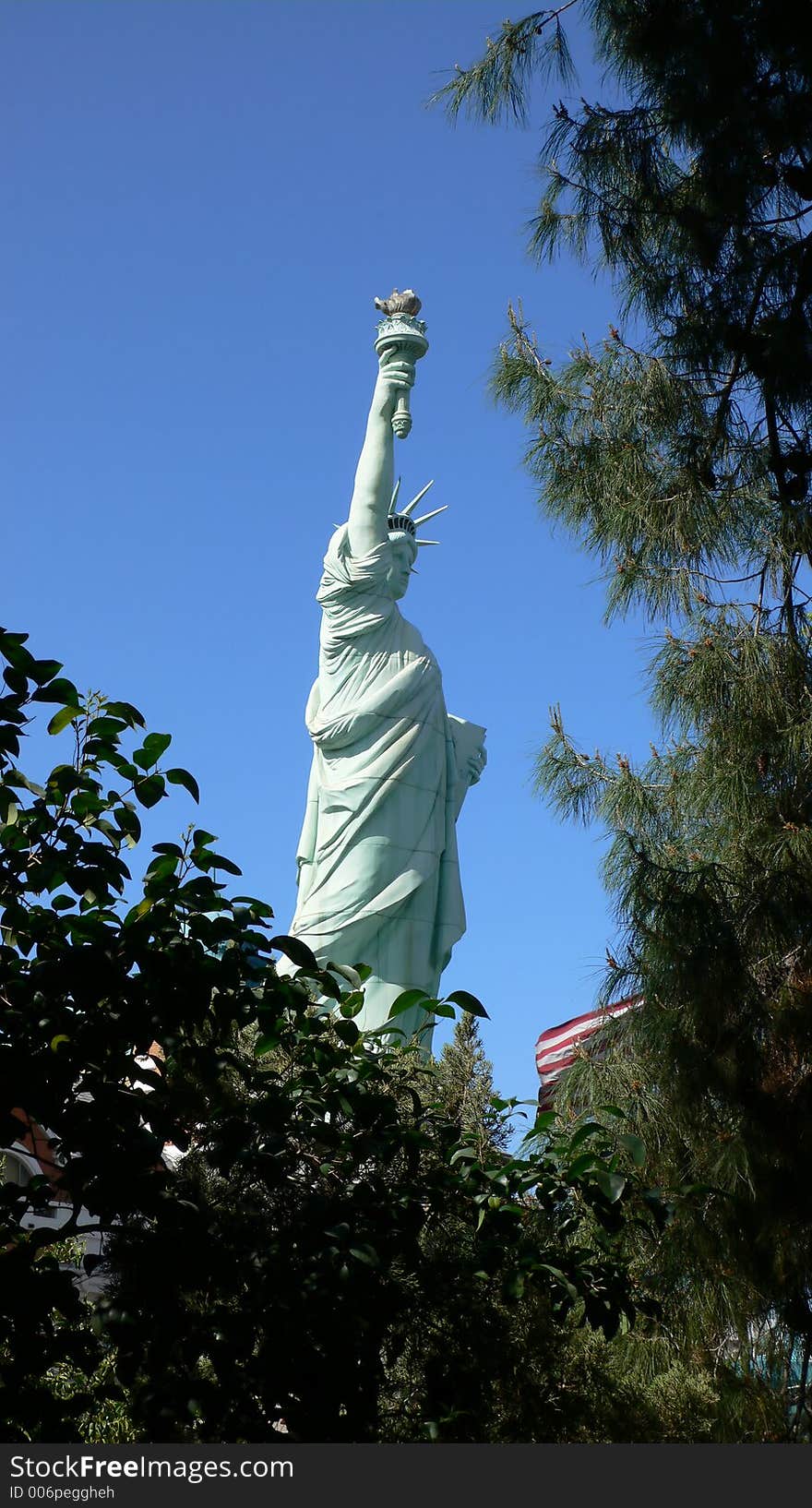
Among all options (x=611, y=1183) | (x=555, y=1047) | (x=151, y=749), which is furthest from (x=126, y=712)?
(x=555, y=1047)

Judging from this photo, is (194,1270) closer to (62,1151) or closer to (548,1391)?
(62,1151)

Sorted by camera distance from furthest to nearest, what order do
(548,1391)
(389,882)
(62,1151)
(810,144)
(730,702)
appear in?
1. (389,882)
2. (730,702)
3. (810,144)
4. (548,1391)
5. (62,1151)

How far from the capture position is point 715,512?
6.59m

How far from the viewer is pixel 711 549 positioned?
671 cm

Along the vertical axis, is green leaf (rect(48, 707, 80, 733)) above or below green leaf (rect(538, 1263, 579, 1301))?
above

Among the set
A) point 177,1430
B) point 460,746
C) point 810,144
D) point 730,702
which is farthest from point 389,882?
point 177,1430

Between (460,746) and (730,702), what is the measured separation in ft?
24.3

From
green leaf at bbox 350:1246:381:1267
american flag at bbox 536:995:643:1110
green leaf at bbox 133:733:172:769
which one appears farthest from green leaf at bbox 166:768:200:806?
american flag at bbox 536:995:643:1110

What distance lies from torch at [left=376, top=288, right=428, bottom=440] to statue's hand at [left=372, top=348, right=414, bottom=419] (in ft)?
0.12

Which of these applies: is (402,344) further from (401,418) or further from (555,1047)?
(555,1047)

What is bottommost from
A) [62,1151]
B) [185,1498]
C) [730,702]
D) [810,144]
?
[185,1498]

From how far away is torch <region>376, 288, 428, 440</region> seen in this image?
13648 millimetres

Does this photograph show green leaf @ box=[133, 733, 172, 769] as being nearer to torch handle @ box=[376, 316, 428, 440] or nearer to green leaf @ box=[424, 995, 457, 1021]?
green leaf @ box=[424, 995, 457, 1021]

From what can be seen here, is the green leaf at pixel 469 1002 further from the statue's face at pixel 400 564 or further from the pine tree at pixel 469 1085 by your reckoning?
the statue's face at pixel 400 564
